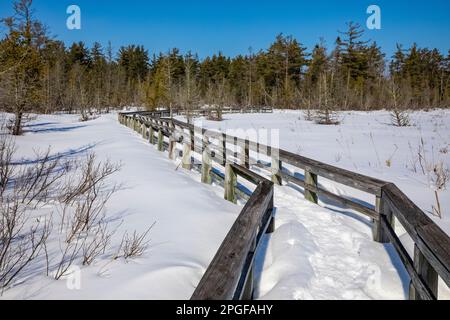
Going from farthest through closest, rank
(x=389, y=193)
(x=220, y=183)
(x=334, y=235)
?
(x=220, y=183), (x=334, y=235), (x=389, y=193)

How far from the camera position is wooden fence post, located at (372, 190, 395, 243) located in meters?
3.88

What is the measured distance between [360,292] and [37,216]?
419 cm

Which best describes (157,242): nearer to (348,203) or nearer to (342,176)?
(342,176)

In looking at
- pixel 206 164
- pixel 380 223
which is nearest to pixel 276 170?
pixel 206 164

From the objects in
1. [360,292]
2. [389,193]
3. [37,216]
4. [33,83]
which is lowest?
[360,292]

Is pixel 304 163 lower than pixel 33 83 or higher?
lower

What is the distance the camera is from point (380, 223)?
401 centimetres

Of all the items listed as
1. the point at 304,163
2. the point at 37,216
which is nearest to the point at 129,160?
the point at 37,216

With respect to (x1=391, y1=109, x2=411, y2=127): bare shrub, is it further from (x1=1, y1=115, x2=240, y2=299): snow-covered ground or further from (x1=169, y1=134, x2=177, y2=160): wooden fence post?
(x1=1, y1=115, x2=240, y2=299): snow-covered ground

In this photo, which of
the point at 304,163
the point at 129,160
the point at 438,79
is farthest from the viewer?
the point at 438,79

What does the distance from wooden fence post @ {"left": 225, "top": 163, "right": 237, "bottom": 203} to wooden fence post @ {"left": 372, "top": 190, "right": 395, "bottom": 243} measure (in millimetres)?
2488

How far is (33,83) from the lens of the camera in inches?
829

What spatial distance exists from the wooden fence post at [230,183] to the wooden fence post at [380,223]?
8.16ft
